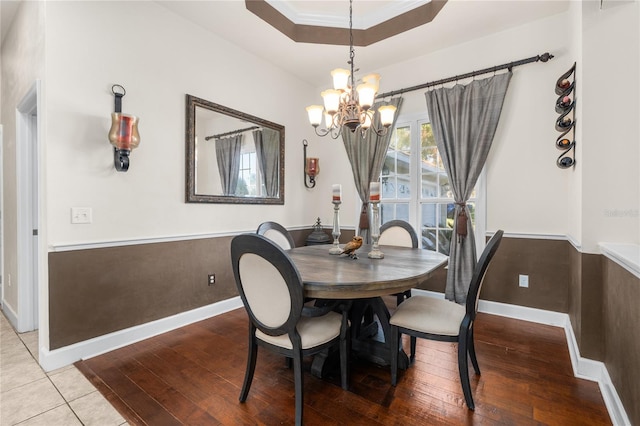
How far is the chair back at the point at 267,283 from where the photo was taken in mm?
1391

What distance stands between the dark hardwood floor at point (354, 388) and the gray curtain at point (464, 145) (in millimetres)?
810

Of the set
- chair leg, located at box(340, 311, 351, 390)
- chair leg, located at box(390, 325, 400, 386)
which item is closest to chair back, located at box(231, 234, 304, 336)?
chair leg, located at box(340, 311, 351, 390)

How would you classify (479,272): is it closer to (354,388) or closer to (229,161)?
(354,388)

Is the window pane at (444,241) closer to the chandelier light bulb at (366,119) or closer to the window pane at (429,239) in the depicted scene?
the window pane at (429,239)

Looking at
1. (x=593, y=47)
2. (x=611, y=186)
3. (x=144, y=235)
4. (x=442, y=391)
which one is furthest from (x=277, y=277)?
(x=593, y=47)

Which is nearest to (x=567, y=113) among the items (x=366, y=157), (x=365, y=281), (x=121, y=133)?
(x=366, y=157)

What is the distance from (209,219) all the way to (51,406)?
1769 millimetres

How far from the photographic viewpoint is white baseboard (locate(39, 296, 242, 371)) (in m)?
2.07

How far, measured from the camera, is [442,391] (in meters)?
1.79

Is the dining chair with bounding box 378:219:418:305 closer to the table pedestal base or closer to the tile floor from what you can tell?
the table pedestal base

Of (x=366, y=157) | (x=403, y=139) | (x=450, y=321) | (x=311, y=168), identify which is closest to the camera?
(x=450, y=321)

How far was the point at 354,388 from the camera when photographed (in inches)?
71.3

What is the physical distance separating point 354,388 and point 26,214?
3.14 metres

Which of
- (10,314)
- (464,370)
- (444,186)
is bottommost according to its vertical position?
(10,314)
